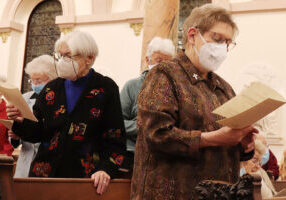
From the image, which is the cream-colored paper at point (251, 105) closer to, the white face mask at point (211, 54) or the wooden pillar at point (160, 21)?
the white face mask at point (211, 54)

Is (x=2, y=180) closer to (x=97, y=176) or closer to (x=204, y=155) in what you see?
(x=97, y=176)

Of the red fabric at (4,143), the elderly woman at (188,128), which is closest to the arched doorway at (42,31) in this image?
the red fabric at (4,143)

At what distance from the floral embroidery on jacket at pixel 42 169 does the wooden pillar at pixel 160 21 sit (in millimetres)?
2454

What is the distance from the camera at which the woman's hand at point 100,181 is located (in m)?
2.66

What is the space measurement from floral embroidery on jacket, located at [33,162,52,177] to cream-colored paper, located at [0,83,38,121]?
298mm

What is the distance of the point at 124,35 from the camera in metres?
10.7

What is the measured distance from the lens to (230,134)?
2082 millimetres

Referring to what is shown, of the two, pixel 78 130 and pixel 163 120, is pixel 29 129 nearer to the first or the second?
pixel 78 130

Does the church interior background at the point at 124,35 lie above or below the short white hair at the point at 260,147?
above

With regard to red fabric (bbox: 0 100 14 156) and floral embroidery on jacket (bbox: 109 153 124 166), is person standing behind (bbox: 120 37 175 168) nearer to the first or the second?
floral embroidery on jacket (bbox: 109 153 124 166)

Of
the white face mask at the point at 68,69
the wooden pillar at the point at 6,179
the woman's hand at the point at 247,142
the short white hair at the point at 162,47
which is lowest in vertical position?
the wooden pillar at the point at 6,179

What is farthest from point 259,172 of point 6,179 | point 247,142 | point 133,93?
point 6,179

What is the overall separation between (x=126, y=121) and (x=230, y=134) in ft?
4.94

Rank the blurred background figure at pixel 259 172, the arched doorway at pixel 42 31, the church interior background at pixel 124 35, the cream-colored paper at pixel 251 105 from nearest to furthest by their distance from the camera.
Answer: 1. the cream-colored paper at pixel 251 105
2. the blurred background figure at pixel 259 172
3. the church interior background at pixel 124 35
4. the arched doorway at pixel 42 31
